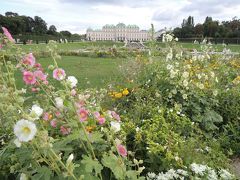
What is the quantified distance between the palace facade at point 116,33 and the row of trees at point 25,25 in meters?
10.2

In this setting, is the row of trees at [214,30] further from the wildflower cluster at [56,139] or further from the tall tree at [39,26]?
the wildflower cluster at [56,139]

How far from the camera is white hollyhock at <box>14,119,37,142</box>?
163 cm

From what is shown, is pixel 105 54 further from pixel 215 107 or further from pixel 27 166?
pixel 27 166

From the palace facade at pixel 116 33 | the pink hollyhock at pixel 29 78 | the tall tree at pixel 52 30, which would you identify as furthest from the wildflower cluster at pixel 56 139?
the tall tree at pixel 52 30

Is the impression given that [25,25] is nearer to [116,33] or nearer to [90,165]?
[116,33]

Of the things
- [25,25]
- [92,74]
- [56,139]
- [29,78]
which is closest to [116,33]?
[25,25]

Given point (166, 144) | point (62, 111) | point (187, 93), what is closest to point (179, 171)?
point (166, 144)

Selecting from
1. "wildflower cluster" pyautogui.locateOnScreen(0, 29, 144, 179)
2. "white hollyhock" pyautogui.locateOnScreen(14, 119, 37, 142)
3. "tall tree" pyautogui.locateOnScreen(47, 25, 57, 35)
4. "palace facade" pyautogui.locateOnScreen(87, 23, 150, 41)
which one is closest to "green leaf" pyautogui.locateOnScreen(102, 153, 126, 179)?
"wildflower cluster" pyautogui.locateOnScreen(0, 29, 144, 179)

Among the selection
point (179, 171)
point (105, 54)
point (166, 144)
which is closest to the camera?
point (179, 171)

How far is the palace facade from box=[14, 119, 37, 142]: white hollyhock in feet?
266

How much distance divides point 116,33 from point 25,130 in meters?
95.2

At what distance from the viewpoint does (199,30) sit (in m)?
68.8

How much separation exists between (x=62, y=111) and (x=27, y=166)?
40cm

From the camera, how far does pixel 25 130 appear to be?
165 centimetres
